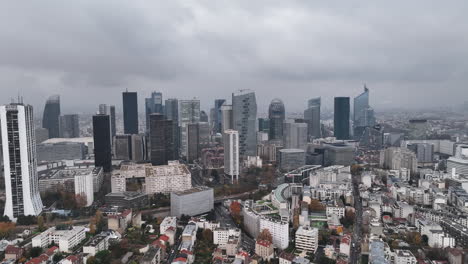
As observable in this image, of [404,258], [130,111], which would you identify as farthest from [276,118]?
[404,258]

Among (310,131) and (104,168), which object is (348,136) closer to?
(310,131)

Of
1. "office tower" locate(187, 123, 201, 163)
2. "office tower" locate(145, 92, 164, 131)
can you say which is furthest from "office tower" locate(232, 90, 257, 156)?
"office tower" locate(145, 92, 164, 131)

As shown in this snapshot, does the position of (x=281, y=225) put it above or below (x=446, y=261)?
above

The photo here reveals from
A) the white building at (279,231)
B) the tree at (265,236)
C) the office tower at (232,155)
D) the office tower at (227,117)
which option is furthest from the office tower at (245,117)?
the tree at (265,236)

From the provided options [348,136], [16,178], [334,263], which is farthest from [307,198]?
[348,136]

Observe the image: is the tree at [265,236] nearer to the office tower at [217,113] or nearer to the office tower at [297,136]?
the office tower at [297,136]

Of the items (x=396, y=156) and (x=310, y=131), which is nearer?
(x=396, y=156)

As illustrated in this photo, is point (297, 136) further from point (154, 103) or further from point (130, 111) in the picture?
point (154, 103)
